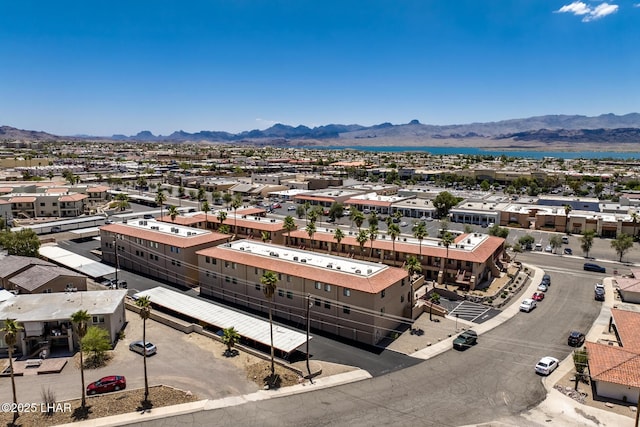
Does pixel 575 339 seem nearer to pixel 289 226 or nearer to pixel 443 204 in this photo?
pixel 289 226

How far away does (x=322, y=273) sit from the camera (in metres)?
50.9

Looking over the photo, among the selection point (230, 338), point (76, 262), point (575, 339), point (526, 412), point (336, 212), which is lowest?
point (526, 412)

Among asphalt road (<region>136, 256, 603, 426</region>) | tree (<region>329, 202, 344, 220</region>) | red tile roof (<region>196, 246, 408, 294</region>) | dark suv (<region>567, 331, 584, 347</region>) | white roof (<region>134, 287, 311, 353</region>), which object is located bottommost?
asphalt road (<region>136, 256, 603, 426</region>)

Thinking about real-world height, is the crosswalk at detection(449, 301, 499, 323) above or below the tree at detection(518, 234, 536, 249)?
below

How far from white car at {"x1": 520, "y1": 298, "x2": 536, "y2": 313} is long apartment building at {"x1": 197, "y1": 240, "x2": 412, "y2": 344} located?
52.0ft

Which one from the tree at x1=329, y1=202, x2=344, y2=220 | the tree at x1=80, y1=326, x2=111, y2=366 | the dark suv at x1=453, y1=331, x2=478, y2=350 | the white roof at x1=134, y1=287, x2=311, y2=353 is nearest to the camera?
the tree at x1=80, y1=326, x2=111, y2=366

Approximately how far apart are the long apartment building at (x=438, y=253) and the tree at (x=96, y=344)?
3953 centimetres

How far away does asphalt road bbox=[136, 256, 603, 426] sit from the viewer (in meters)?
Answer: 34.1

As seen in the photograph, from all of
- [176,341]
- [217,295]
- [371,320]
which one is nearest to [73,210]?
[217,295]

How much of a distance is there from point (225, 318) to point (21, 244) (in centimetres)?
4256

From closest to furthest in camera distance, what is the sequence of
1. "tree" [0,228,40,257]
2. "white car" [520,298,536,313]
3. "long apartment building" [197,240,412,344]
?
"long apartment building" [197,240,412,344] < "white car" [520,298,536,313] < "tree" [0,228,40,257]

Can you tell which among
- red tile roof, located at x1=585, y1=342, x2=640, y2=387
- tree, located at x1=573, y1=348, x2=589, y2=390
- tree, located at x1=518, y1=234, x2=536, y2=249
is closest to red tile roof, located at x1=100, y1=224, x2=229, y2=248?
tree, located at x1=573, y1=348, x2=589, y2=390

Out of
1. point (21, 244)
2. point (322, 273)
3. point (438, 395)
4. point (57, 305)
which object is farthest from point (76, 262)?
point (438, 395)

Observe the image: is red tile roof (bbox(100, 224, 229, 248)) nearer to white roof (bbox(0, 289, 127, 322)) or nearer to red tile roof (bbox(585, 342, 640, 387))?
white roof (bbox(0, 289, 127, 322))
